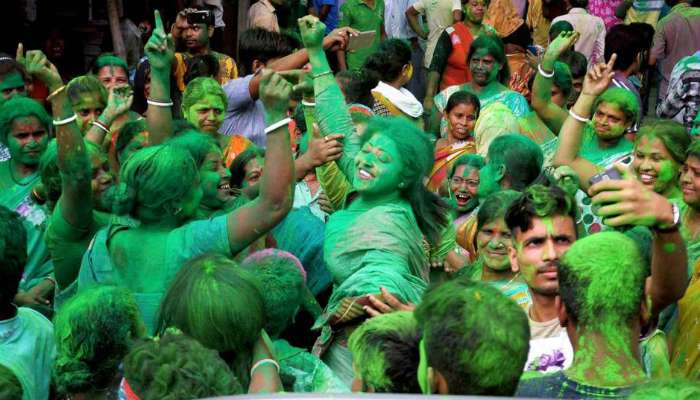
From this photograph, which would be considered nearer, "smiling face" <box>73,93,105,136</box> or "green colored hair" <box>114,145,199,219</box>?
"green colored hair" <box>114,145,199,219</box>

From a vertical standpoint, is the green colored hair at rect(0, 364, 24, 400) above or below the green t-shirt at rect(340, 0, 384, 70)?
above

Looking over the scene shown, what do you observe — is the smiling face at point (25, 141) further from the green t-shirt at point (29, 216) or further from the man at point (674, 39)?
the man at point (674, 39)

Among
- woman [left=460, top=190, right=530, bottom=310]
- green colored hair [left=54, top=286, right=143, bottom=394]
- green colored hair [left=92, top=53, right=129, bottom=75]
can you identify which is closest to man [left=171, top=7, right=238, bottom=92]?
green colored hair [left=92, top=53, right=129, bottom=75]

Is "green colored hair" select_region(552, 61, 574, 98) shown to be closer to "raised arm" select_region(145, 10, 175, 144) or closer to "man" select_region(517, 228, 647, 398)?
"raised arm" select_region(145, 10, 175, 144)

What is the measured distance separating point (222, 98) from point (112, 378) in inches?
147

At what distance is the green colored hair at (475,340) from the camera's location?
3145 millimetres

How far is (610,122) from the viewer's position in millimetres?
7047

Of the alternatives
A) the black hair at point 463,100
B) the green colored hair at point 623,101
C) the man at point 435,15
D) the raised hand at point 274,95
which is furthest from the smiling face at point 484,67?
the raised hand at point 274,95

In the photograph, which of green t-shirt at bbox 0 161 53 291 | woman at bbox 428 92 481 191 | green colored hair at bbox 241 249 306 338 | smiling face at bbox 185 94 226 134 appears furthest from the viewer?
woman at bbox 428 92 481 191

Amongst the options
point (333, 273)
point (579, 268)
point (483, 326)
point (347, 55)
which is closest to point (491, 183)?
point (333, 273)

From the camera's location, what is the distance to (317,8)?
14148mm

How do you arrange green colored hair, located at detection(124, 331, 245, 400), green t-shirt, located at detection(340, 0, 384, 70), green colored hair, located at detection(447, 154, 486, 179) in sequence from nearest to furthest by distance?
green colored hair, located at detection(124, 331, 245, 400)
green colored hair, located at detection(447, 154, 486, 179)
green t-shirt, located at detection(340, 0, 384, 70)

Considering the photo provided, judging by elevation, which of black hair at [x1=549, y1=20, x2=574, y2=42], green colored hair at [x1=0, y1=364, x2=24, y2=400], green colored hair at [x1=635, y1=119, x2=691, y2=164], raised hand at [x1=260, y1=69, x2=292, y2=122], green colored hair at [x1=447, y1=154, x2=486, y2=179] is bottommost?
black hair at [x1=549, y1=20, x2=574, y2=42]

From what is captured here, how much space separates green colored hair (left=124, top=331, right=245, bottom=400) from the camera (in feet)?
10.3
